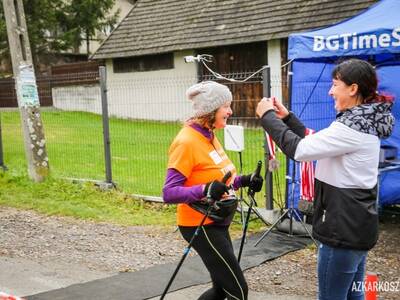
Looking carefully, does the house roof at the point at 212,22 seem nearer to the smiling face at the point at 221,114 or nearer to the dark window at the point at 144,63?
the dark window at the point at 144,63

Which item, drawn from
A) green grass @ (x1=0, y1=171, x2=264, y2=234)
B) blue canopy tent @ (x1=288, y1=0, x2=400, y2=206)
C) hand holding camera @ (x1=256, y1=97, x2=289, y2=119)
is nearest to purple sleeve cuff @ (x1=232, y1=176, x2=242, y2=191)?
hand holding camera @ (x1=256, y1=97, x2=289, y2=119)

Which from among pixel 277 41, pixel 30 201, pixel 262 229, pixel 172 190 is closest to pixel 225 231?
pixel 172 190

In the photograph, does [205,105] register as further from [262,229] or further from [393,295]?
[262,229]

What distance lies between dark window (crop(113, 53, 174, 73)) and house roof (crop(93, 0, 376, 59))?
1.68ft

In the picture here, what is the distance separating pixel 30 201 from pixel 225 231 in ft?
18.7

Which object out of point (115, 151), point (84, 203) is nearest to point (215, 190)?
point (84, 203)

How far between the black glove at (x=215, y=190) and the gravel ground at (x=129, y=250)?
212 cm

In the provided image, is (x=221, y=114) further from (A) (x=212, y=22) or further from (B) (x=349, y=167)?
(A) (x=212, y=22)

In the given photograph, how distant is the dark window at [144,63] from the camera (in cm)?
2034

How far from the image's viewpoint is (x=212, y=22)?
18.8m

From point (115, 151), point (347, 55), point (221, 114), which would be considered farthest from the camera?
point (115, 151)

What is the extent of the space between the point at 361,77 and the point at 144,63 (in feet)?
61.7

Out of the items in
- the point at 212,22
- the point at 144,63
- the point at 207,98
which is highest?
the point at 212,22

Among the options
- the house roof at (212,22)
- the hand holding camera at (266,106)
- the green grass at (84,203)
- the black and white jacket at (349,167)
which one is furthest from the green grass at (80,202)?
the house roof at (212,22)
